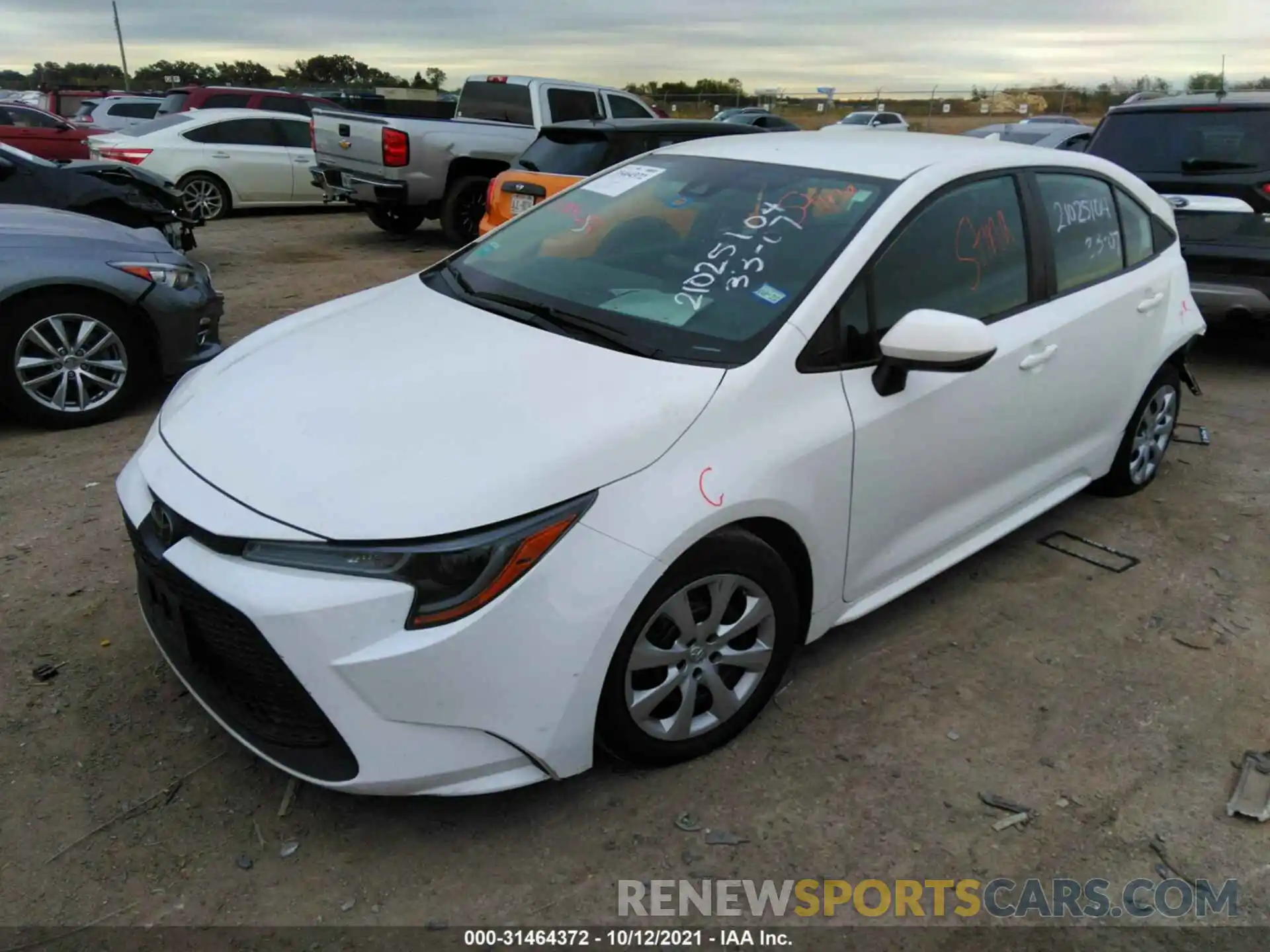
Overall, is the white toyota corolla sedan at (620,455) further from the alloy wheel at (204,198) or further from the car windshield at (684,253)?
the alloy wheel at (204,198)

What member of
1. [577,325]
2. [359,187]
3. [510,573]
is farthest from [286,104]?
[510,573]

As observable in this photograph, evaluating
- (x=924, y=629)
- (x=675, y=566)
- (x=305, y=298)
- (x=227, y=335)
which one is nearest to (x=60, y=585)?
(x=675, y=566)

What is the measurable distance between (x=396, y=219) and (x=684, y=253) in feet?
33.0

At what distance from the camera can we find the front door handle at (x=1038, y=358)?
340 cm

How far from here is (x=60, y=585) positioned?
3.59 metres

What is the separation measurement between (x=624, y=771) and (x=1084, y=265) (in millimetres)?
2665

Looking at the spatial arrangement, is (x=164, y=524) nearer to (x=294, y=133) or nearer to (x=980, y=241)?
(x=980, y=241)

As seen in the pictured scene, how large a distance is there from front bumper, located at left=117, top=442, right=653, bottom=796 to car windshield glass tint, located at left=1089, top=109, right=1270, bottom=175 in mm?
5866

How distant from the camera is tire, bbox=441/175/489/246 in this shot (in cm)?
1095

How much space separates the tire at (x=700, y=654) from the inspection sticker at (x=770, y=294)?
27.6 inches

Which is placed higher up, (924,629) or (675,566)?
(675,566)

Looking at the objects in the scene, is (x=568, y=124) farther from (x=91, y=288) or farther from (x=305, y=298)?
(x=91, y=288)

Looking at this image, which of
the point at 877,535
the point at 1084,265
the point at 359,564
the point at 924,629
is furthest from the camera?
the point at 1084,265

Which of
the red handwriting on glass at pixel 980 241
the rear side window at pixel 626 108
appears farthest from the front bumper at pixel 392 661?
the rear side window at pixel 626 108
